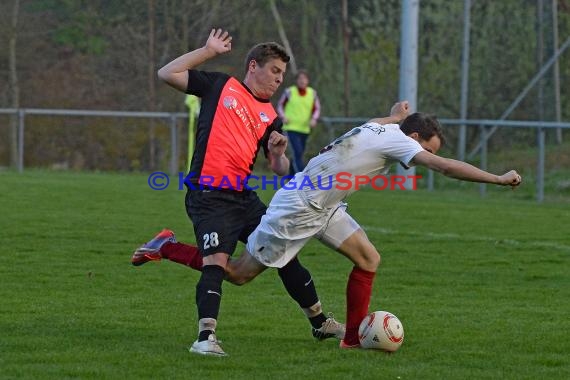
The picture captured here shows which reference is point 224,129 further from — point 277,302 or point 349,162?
point 277,302

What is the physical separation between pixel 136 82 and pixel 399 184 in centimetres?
878

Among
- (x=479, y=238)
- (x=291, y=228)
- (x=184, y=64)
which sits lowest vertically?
(x=479, y=238)

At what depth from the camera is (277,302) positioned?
8.67 m

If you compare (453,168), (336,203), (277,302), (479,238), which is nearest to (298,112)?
(479,238)

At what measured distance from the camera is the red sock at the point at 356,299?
6.97 m

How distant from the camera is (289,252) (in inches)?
269

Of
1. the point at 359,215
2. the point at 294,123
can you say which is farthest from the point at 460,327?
the point at 294,123

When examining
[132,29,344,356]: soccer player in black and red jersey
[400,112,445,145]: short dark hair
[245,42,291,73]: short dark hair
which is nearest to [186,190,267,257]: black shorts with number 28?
[132,29,344,356]: soccer player in black and red jersey

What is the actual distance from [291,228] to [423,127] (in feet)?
2.83

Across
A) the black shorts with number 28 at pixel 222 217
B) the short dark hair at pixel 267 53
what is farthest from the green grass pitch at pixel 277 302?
the short dark hair at pixel 267 53

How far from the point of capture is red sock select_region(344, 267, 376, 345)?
6.97 m

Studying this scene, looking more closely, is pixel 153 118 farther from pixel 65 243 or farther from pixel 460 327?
pixel 460 327

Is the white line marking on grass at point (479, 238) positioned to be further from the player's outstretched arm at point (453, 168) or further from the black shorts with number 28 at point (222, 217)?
the player's outstretched arm at point (453, 168)

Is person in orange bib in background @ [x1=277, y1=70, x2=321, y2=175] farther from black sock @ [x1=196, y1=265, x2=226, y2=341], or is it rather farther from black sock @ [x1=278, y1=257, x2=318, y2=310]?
black sock @ [x1=196, y1=265, x2=226, y2=341]
